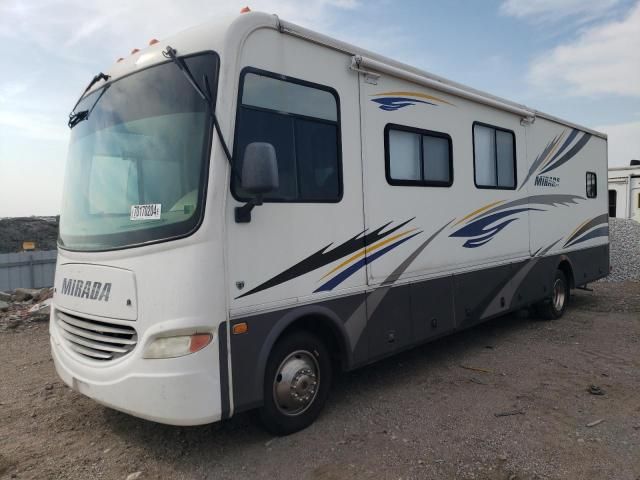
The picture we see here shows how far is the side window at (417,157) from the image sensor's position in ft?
16.1

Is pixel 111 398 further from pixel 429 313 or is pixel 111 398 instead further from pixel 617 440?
pixel 617 440

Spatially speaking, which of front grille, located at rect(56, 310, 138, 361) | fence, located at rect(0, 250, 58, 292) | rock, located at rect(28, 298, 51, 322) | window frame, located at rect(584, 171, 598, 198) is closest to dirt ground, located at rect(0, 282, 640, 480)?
front grille, located at rect(56, 310, 138, 361)

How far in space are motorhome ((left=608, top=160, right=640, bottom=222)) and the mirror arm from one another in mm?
29201

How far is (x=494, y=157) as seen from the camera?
6.53 metres

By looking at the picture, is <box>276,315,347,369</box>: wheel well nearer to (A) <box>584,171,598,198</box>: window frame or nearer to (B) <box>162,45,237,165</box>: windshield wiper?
(B) <box>162,45,237,165</box>: windshield wiper

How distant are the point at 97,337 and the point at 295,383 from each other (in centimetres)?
146

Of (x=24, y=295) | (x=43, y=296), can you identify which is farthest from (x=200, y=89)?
(x=24, y=295)

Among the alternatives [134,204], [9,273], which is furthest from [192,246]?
[9,273]

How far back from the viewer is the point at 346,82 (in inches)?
A: 176

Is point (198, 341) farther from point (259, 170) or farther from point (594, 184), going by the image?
point (594, 184)

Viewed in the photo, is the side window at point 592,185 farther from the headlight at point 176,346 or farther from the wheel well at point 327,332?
the headlight at point 176,346

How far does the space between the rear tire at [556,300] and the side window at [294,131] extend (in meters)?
5.01

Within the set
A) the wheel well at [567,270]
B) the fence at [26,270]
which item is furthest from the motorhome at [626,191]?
the fence at [26,270]

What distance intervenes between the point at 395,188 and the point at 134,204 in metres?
2.36
